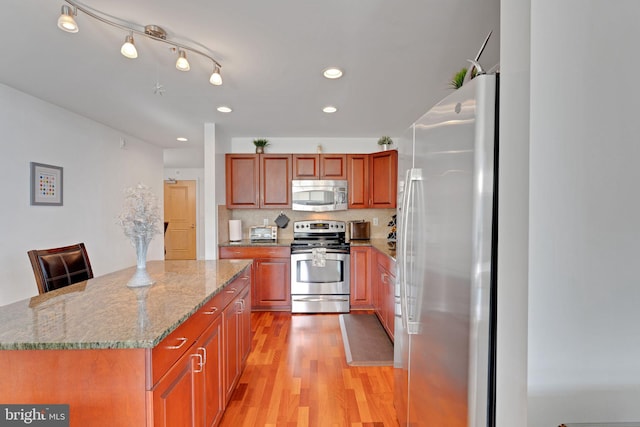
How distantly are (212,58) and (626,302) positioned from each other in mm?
2355

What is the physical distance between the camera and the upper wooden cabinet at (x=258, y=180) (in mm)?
4066

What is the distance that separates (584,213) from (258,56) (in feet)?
6.38

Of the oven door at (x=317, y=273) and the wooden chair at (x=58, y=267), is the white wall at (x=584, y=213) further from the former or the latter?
the oven door at (x=317, y=273)

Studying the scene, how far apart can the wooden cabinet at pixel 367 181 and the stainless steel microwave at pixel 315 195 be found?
24 cm

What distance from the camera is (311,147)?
4.34 meters

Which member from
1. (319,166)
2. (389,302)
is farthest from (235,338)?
(319,166)

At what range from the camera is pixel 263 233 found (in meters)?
4.25

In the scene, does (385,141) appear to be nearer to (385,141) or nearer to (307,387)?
(385,141)

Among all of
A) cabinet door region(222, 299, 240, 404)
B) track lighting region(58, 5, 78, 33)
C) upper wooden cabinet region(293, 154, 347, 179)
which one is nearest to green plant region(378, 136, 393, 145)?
upper wooden cabinet region(293, 154, 347, 179)

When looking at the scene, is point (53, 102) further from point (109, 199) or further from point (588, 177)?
point (588, 177)

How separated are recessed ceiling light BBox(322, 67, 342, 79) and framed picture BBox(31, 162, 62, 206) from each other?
2957 millimetres

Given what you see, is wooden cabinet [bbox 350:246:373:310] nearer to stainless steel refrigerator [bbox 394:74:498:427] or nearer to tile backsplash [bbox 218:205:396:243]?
tile backsplash [bbox 218:205:396:243]

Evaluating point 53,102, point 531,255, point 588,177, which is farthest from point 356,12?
point 53,102

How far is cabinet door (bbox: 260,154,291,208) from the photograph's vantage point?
4.10 m
